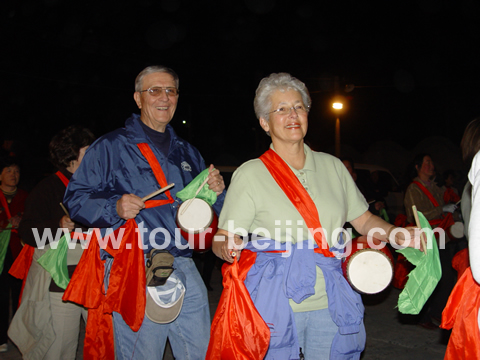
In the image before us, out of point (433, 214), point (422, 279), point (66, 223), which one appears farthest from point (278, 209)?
point (433, 214)

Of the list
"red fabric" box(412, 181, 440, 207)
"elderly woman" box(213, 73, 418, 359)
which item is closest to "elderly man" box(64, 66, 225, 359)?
"elderly woman" box(213, 73, 418, 359)

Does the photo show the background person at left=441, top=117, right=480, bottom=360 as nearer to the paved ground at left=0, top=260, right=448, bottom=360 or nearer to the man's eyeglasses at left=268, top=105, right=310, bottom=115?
the man's eyeglasses at left=268, top=105, right=310, bottom=115

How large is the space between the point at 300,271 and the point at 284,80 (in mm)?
1113

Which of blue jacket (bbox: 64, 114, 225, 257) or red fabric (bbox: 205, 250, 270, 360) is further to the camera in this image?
blue jacket (bbox: 64, 114, 225, 257)

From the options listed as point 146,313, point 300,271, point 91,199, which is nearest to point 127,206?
point 91,199

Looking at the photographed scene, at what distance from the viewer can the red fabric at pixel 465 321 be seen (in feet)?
5.60

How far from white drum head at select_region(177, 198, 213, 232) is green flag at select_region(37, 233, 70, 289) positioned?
1.13m

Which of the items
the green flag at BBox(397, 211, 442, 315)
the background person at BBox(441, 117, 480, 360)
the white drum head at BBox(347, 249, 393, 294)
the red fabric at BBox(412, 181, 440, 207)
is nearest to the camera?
the background person at BBox(441, 117, 480, 360)

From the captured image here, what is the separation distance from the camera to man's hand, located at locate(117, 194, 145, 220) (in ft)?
8.13

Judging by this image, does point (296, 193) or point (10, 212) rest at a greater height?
point (296, 193)

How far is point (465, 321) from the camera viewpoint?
1759mm

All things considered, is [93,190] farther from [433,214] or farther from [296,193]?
[433,214]

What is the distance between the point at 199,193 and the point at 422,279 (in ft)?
4.52

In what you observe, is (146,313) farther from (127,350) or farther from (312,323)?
(312,323)
